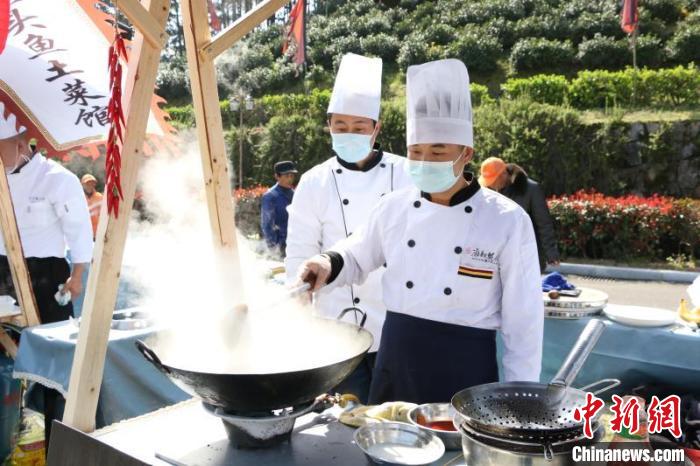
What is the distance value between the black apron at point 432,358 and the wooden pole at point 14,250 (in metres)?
2.66

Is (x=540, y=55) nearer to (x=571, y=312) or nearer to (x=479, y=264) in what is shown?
(x=571, y=312)

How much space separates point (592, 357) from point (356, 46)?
3164 cm

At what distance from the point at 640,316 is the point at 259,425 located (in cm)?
284

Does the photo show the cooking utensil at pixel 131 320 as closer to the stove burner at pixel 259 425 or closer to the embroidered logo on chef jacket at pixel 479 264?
the stove burner at pixel 259 425

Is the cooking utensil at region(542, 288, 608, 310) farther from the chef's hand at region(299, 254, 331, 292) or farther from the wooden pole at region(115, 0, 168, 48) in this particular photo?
the wooden pole at region(115, 0, 168, 48)

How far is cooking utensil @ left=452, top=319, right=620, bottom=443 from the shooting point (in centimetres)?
146

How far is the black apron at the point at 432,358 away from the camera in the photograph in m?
2.21

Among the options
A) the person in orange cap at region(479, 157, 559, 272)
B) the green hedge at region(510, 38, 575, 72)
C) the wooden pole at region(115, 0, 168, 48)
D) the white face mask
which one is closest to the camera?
the wooden pole at region(115, 0, 168, 48)

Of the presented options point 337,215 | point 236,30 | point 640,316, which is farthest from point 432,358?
point 640,316

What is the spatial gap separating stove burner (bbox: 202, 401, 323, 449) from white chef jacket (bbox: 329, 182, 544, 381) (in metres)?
0.72

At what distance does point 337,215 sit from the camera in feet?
10.0

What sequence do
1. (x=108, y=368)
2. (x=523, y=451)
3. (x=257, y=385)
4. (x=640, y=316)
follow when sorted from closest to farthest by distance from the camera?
1. (x=523, y=451)
2. (x=257, y=385)
3. (x=108, y=368)
4. (x=640, y=316)

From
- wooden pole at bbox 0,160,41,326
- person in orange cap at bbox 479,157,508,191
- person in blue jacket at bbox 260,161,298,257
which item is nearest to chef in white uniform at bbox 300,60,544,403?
wooden pole at bbox 0,160,41,326

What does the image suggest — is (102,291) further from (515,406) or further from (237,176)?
(237,176)
